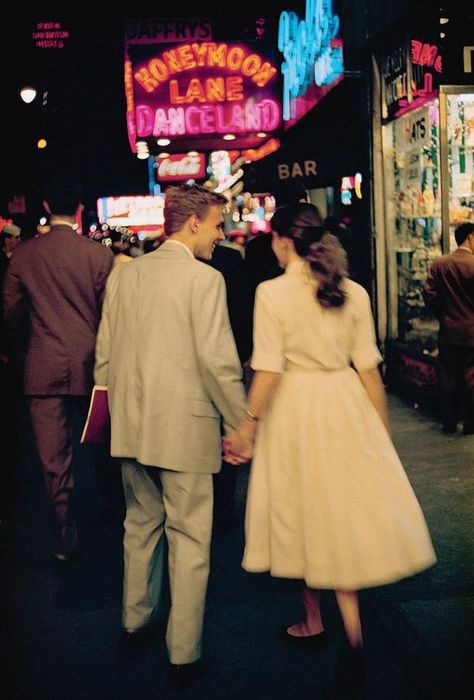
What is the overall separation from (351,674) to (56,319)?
2878 millimetres

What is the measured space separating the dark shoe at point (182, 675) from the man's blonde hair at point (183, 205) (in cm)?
197

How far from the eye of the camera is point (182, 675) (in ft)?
14.1

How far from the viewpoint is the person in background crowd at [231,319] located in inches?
256

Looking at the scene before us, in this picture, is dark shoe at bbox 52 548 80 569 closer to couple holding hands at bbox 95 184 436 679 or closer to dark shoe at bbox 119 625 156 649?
dark shoe at bbox 119 625 156 649

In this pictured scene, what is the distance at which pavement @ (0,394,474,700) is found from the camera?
14.0ft

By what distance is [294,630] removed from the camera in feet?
15.6

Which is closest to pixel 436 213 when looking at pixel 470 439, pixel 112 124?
pixel 470 439

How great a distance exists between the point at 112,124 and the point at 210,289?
64.7 meters

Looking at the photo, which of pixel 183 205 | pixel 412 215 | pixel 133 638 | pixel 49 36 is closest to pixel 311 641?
pixel 133 638

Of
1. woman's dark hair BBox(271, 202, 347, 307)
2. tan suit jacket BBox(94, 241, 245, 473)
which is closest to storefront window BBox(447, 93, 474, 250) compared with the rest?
woman's dark hair BBox(271, 202, 347, 307)

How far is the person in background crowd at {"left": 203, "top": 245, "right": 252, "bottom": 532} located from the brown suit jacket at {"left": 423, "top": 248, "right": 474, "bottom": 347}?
3.06 meters

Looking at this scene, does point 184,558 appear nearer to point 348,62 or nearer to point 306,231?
A: point 306,231

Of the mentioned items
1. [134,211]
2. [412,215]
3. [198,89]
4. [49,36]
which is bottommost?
[412,215]

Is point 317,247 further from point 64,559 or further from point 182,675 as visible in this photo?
point 64,559
